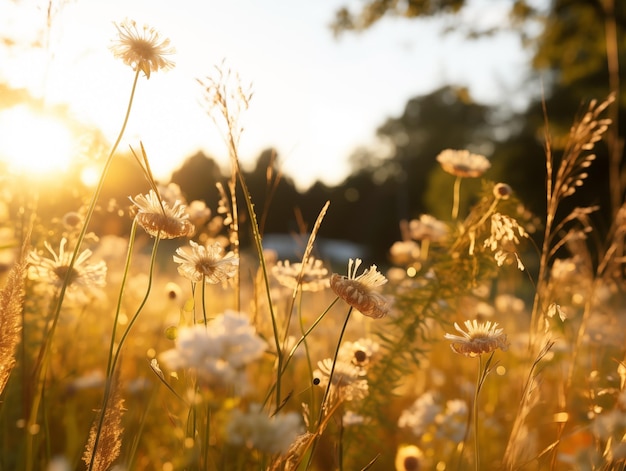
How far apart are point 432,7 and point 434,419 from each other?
6227 mm

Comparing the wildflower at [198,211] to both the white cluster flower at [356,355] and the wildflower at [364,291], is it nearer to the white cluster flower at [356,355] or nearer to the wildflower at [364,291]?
the white cluster flower at [356,355]

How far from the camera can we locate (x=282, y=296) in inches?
103

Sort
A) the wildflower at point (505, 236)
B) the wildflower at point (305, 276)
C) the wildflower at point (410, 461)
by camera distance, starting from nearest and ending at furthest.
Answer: the wildflower at point (505, 236), the wildflower at point (305, 276), the wildflower at point (410, 461)

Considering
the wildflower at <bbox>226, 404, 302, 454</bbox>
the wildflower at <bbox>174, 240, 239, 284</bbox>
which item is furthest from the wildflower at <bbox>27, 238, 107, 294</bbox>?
the wildflower at <bbox>226, 404, 302, 454</bbox>

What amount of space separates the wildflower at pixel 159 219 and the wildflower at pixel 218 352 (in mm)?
455

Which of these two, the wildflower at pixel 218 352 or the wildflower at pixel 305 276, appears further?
the wildflower at pixel 305 276

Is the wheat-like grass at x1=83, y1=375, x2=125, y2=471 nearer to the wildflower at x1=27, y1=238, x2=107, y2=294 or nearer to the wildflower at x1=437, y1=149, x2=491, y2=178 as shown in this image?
the wildflower at x1=27, y1=238, x2=107, y2=294

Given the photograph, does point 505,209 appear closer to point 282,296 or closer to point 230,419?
point 282,296

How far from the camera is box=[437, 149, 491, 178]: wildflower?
200cm

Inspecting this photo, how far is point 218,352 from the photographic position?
474 mm

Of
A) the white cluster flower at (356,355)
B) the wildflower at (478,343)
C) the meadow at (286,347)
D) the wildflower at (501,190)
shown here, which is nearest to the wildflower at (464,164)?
the meadow at (286,347)

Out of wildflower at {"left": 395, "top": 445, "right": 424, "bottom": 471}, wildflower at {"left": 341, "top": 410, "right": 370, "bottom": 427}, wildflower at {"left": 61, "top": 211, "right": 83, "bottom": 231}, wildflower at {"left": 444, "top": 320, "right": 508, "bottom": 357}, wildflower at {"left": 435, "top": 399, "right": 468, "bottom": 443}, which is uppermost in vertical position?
wildflower at {"left": 61, "top": 211, "right": 83, "bottom": 231}

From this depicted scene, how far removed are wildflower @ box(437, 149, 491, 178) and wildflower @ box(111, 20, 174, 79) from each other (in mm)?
1249

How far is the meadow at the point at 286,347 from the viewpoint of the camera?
34.1 inches
